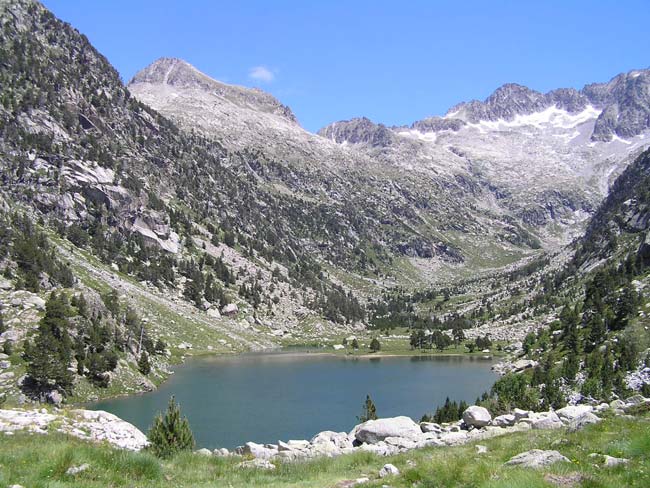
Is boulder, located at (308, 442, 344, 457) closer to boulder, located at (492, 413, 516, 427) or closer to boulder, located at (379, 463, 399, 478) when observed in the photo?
boulder, located at (379, 463, 399, 478)

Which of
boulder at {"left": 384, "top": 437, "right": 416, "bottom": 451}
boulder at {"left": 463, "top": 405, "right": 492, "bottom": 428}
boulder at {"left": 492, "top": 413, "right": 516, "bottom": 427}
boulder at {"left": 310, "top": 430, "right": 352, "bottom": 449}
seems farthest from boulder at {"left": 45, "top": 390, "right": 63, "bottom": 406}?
boulder at {"left": 492, "top": 413, "right": 516, "bottom": 427}

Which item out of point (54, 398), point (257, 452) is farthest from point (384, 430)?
point (54, 398)

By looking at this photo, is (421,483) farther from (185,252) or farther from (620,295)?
(185,252)

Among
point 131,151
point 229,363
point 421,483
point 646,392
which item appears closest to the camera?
point 421,483

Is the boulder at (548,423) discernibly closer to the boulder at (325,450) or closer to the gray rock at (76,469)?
the boulder at (325,450)

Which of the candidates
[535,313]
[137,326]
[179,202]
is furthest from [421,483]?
[179,202]

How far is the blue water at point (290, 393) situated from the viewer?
5353 cm

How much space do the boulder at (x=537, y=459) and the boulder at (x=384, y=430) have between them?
1197cm

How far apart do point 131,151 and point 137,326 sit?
4931 inches

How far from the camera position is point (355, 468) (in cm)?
1792

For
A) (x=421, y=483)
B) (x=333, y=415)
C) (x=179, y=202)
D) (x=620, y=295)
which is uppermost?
(x=179, y=202)

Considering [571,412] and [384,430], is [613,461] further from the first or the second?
[384,430]

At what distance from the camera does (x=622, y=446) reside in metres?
13.6

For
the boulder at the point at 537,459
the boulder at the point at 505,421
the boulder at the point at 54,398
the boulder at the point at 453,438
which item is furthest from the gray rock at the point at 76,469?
the boulder at the point at 54,398
